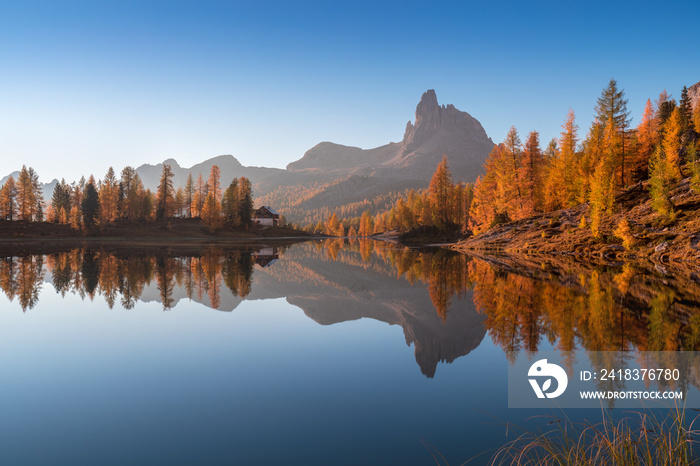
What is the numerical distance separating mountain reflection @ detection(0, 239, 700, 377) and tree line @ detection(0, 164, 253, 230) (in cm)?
7252

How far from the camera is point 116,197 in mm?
92938

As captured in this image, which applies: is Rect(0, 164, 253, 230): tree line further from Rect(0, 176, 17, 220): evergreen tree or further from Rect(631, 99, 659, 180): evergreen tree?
Rect(631, 99, 659, 180): evergreen tree

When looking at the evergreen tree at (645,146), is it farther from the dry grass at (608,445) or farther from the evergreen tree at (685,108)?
the dry grass at (608,445)

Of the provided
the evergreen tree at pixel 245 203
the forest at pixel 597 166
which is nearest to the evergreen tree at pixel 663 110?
the forest at pixel 597 166

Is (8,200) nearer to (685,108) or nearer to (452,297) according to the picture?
(452,297)

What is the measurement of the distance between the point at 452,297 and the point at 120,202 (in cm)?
10321

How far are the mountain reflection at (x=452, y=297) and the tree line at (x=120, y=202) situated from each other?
7252 centimetres

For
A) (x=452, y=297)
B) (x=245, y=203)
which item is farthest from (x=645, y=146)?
(x=245, y=203)

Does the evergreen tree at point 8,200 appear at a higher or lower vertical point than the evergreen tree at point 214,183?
lower

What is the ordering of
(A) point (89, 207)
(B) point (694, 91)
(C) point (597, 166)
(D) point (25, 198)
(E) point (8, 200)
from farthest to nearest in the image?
(B) point (694, 91) → (A) point (89, 207) → (D) point (25, 198) → (E) point (8, 200) → (C) point (597, 166)

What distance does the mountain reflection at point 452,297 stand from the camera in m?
10.3

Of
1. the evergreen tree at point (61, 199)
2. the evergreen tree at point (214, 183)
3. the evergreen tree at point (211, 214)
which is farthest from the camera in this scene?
the evergreen tree at point (61, 199)

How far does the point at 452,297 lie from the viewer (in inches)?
683

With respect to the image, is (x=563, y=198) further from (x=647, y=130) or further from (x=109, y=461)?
(x=109, y=461)
